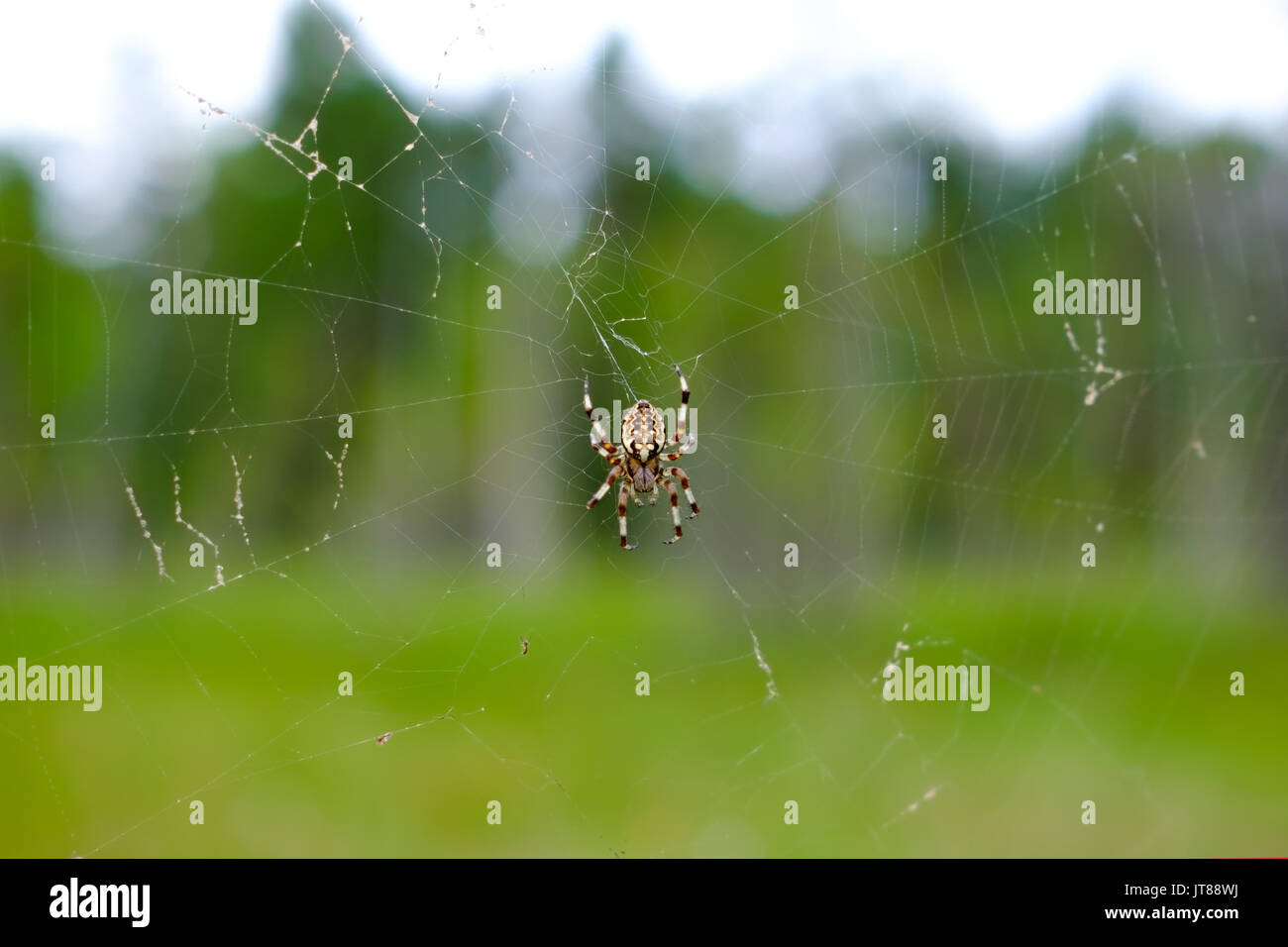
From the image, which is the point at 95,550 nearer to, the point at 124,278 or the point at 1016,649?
the point at 124,278

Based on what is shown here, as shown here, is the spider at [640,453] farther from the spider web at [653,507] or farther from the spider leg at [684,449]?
the spider web at [653,507]

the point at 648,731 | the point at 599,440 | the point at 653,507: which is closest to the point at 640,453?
the point at 599,440

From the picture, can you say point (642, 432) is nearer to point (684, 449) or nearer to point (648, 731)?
point (684, 449)

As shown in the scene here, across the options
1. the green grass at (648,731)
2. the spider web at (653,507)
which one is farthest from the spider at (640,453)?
the green grass at (648,731)

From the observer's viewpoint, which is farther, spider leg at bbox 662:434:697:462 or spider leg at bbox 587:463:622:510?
spider leg at bbox 662:434:697:462

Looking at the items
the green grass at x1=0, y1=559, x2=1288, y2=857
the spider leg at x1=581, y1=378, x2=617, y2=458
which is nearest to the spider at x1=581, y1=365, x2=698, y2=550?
the spider leg at x1=581, y1=378, x2=617, y2=458

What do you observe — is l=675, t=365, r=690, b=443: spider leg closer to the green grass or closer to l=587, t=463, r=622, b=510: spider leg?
l=587, t=463, r=622, b=510: spider leg
